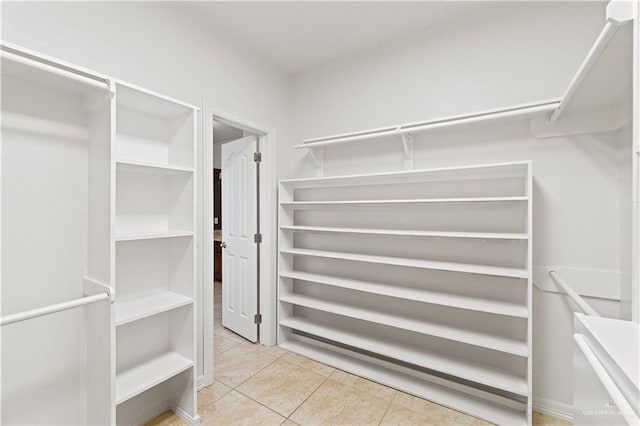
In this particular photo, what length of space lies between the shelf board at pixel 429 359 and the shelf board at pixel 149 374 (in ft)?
3.60

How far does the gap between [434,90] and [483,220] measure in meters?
1.09

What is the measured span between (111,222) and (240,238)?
1693 mm

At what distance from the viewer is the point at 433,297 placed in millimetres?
2025

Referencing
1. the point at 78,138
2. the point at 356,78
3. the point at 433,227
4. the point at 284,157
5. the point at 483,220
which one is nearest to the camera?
the point at 78,138

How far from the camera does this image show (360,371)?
2311mm

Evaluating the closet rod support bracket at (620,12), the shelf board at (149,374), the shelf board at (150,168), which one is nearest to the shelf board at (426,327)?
the shelf board at (149,374)

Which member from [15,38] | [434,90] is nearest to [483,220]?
[434,90]

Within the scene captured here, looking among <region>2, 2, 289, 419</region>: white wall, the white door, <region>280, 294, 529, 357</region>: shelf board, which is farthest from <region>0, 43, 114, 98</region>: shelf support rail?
<region>280, 294, 529, 357</region>: shelf board

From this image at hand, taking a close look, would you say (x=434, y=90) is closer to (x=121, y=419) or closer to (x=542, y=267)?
(x=542, y=267)

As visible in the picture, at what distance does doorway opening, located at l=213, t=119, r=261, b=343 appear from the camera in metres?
2.89

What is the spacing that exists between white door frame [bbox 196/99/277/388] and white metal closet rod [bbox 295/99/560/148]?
46 cm

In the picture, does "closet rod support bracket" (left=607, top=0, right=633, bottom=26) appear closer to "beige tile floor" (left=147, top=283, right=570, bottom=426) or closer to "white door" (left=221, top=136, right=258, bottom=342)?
"beige tile floor" (left=147, top=283, right=570, bottom=426)

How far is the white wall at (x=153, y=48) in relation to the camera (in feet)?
4.69

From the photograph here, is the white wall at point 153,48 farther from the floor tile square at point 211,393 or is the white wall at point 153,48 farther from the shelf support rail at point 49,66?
the floor tile square at point 211,393
